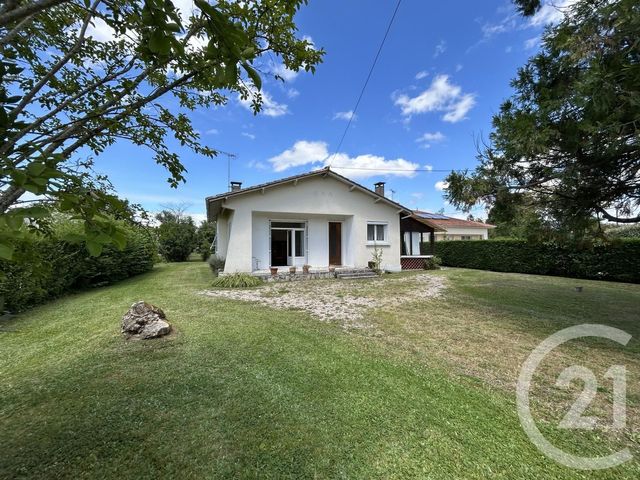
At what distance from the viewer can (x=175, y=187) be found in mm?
3037

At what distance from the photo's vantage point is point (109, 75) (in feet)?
9.46

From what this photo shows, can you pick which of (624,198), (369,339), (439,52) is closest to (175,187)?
(369,339)

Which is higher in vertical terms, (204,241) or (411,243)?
(204,241)

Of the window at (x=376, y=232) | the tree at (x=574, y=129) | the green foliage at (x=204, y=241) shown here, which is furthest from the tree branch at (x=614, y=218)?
the green foliage at (x=204, y=241)

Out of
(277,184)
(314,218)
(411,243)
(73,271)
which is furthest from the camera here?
(411,243)

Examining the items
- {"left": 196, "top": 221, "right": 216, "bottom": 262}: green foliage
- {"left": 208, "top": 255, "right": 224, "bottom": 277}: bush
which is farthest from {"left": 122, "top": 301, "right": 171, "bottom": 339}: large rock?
{"left": 196, "top": 221, "right": 216, "bottom": 262}: green foliage

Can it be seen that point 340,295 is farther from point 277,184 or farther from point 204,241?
point 204,241

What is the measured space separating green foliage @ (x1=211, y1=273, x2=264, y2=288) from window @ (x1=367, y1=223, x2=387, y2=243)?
23.6 feet

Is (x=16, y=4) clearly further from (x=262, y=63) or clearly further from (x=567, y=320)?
(x=567, y=320)

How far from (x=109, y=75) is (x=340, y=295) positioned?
8.25 meters

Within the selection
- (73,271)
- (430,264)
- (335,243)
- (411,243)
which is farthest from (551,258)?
(73,271)

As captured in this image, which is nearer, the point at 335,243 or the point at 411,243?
the point at 335,243

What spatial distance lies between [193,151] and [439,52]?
13838mm

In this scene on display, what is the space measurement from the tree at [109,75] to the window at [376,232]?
13.5 meters
